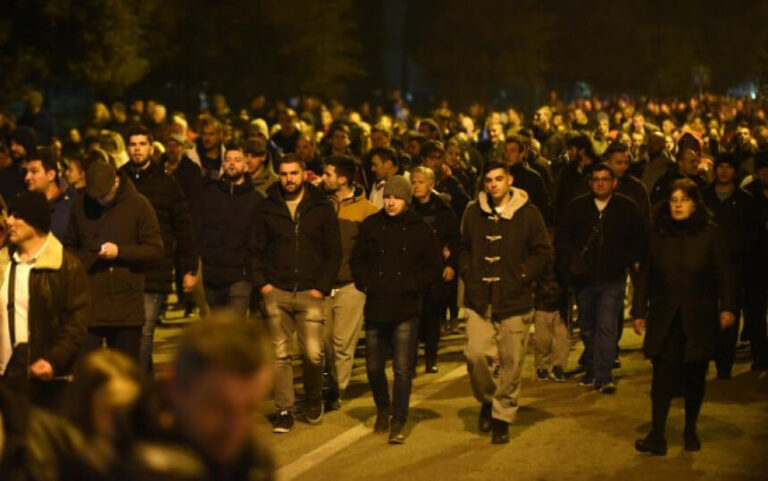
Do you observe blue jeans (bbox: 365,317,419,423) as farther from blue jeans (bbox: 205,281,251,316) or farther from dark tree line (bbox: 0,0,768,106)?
dark tree line (bbox: 0,0,768,106)

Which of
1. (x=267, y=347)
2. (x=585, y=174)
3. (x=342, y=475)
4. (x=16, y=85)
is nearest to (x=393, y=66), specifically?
(x=16, y=85)

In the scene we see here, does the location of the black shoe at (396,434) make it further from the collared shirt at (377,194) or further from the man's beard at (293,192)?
the collared shirt at (377,194)

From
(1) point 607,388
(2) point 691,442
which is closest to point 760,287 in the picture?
(1) point 607,388

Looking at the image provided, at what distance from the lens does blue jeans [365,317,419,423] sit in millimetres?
10344

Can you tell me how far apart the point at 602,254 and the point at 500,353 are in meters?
1.92

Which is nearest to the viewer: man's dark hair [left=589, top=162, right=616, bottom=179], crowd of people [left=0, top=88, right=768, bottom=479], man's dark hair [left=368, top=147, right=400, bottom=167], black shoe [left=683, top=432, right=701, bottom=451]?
crowd of people [left=0, top=88, right=768, bottom=479]

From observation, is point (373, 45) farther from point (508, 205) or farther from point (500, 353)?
point (500, 353)

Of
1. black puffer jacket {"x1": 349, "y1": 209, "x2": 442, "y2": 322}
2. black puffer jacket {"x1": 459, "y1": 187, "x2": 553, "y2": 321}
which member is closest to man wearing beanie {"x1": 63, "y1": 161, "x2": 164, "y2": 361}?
black puffer jacket {"x1": 349, "y1": 209, "x2": 442, "y2": 322}

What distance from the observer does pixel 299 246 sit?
1071 cm

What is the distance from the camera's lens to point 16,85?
29.5 metres

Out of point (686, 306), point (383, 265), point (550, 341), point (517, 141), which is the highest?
point (517, 141)

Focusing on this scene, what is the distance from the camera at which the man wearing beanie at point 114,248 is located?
9.62 meters

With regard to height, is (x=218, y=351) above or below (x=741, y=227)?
above

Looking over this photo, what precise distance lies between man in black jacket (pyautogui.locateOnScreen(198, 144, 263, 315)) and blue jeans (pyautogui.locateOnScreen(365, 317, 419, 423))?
1132 millimetres
